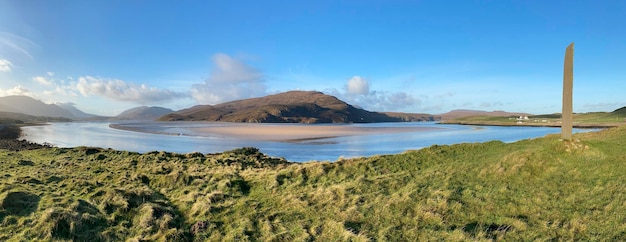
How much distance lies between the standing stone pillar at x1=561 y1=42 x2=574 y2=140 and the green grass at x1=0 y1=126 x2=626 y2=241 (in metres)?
1.25

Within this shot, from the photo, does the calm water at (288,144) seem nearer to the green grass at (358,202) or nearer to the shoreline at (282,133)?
the shoreline at (282,133)

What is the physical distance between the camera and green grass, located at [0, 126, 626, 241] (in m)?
9.72

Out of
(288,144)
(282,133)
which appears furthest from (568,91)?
(282,133)

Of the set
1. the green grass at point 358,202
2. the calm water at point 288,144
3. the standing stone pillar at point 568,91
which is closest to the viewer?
the green grass at point 358,202

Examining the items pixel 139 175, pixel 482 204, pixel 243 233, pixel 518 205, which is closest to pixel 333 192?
pixel 243 233

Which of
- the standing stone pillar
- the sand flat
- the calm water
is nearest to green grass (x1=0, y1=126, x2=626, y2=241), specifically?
the standing stone pillar

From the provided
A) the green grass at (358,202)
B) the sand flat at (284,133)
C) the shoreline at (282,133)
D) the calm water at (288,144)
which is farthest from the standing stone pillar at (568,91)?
the sand flat at (284,133)

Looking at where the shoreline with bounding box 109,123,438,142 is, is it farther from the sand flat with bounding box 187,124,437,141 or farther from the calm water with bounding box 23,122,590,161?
the calm water with bounding box 23,122,590,161

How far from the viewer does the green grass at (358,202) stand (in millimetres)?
9719

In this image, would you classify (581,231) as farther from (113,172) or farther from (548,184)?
(113,172)

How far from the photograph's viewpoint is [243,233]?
33.7 ft

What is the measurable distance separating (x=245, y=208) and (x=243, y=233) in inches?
93.1

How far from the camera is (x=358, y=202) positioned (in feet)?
40.0

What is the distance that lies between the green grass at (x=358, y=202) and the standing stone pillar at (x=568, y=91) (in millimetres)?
1249
